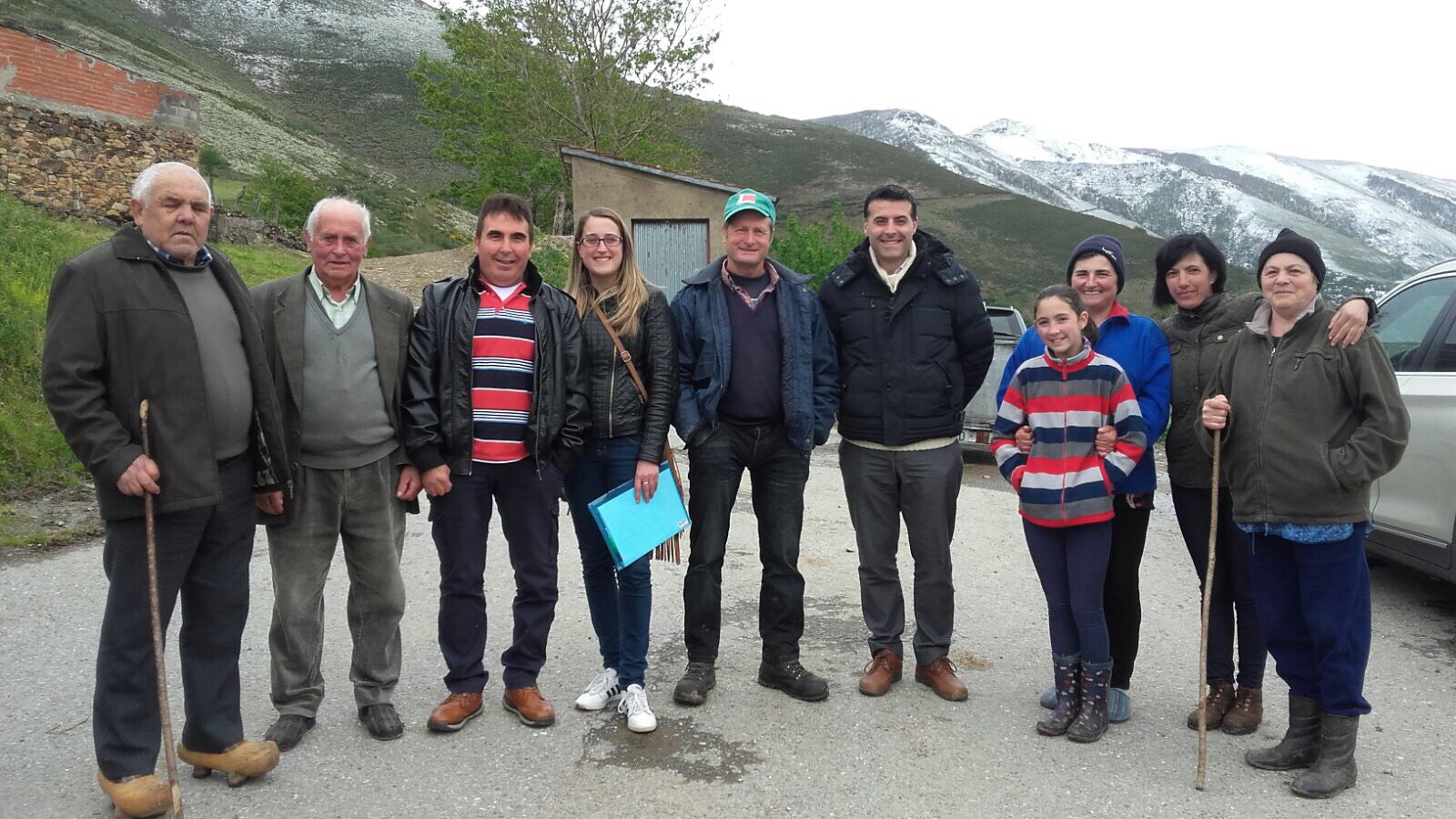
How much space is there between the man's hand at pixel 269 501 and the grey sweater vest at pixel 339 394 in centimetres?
18

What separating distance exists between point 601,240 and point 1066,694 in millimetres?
2674

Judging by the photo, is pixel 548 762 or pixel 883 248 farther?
pixel 883 248

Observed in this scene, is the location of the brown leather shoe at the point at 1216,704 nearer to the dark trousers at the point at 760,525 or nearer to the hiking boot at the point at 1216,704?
the hiking boot at the point at 1216,704

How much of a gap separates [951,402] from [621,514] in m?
1.55

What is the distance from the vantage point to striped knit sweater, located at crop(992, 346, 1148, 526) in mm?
3783

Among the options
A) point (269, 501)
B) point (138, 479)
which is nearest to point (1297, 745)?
point (269, 501)

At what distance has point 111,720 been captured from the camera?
3.04m

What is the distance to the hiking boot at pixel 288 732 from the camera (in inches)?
141

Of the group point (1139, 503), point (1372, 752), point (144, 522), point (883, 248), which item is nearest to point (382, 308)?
point (144, 522)

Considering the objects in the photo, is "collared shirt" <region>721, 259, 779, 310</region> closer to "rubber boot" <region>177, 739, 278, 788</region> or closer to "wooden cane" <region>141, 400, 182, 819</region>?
"wooden cane" <region>141, 400, 182, 819</region>

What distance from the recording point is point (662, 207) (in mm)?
17031

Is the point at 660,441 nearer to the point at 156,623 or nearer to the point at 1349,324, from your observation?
the point at 156,623

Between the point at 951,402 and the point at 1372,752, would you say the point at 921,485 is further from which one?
the point at 1372,752

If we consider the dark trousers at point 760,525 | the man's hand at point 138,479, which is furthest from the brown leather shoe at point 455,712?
the man's hand at point 138,479
